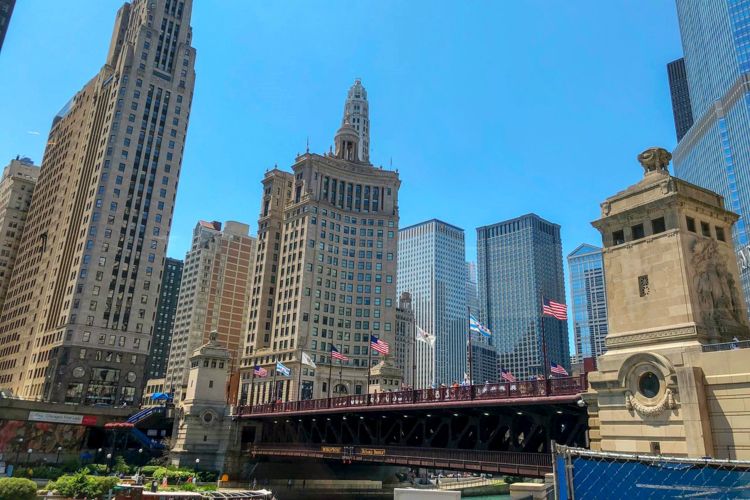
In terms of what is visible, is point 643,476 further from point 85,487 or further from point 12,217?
point 12,217

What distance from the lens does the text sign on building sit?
259 ft

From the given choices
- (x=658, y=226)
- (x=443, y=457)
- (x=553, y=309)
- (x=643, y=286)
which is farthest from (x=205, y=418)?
(x=658, y=226)

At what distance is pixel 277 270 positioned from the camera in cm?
13725

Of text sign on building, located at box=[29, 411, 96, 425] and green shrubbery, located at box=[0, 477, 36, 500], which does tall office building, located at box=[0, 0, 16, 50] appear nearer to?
text sign on building, located at box=[29, 411, 96, 425]

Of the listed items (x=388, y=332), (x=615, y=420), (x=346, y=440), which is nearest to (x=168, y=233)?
(x=388, y=332)

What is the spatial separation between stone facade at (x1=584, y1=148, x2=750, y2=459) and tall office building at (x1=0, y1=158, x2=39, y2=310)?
163m

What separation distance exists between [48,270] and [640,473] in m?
131

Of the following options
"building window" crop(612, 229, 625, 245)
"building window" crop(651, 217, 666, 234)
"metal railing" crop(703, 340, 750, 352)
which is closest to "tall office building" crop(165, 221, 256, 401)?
"building window" crop(612, 229, 625, 245)

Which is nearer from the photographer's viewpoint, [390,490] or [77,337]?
[390,490]

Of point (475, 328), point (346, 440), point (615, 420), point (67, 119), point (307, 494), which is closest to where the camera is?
point (615, 420)

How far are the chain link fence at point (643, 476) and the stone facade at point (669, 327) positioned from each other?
283 inches

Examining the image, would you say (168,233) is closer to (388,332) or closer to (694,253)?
(388,332)

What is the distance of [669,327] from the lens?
2944cm

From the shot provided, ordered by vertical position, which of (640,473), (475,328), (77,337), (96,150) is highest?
(96,150)
